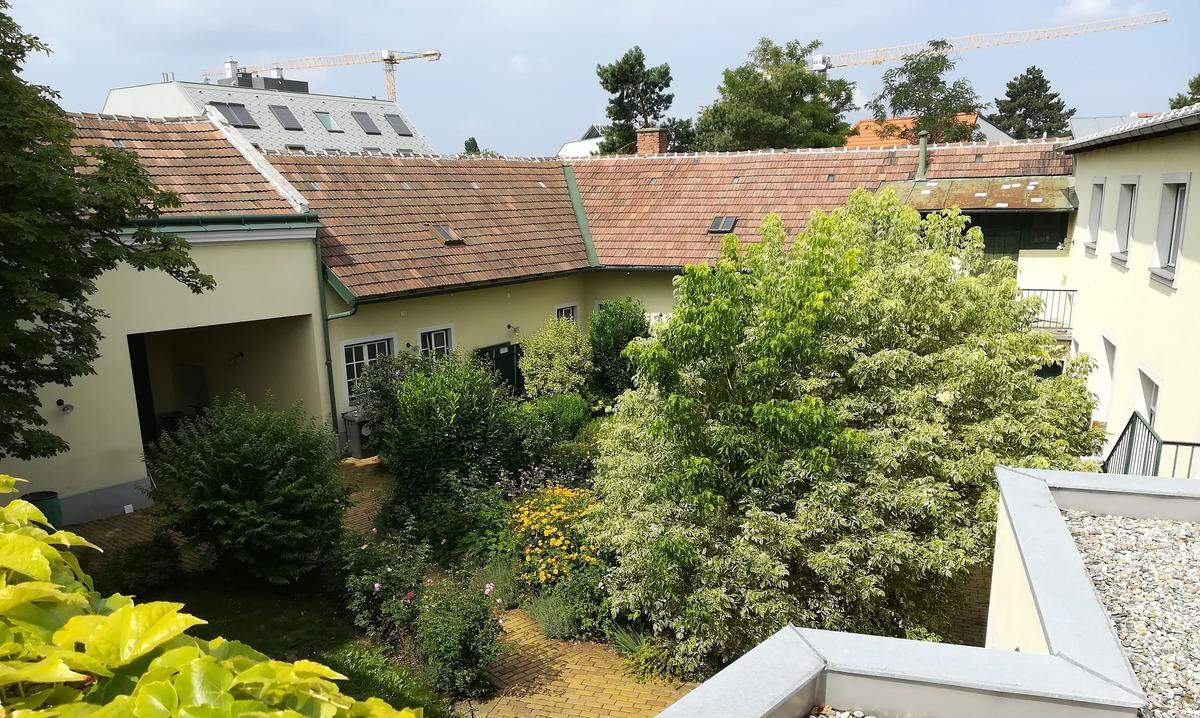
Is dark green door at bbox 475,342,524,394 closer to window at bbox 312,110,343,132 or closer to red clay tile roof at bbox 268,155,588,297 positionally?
red clay tile roof at bbox 268,155,588,297

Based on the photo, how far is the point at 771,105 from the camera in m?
43.5

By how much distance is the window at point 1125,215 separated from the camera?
13.9 metres

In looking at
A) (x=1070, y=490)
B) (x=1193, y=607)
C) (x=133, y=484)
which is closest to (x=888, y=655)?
(x=1193, y=607)

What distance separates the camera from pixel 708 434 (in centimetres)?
941

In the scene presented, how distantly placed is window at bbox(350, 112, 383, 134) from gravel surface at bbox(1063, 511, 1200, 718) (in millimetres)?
43827

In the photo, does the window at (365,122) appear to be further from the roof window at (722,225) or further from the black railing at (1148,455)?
the black railing at (1148,455)

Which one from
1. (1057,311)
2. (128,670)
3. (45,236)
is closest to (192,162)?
(45,236)

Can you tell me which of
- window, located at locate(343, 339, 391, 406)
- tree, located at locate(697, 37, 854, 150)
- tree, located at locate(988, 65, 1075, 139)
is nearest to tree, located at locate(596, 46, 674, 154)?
tree, located at locate(697, 37, 854, 150)

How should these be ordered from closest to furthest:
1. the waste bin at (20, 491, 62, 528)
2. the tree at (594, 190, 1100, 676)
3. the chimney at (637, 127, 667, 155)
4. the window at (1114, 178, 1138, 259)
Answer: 1. the tree at (594, 190, 1100, 676)
2. the waste bin at (20, 491, 62, 528)
3. the window at (1114, 178, 1138, 259)
4. the chimney at (637, 127, 667, 155)

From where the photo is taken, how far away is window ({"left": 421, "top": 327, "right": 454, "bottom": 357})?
19.0m

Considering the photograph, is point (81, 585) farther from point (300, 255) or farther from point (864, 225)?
point (300, 255)

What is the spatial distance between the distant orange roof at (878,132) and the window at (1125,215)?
13.7 meters

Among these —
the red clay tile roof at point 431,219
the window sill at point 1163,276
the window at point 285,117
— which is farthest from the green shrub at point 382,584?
the window at point 285,117

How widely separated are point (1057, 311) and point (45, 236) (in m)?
19.4
